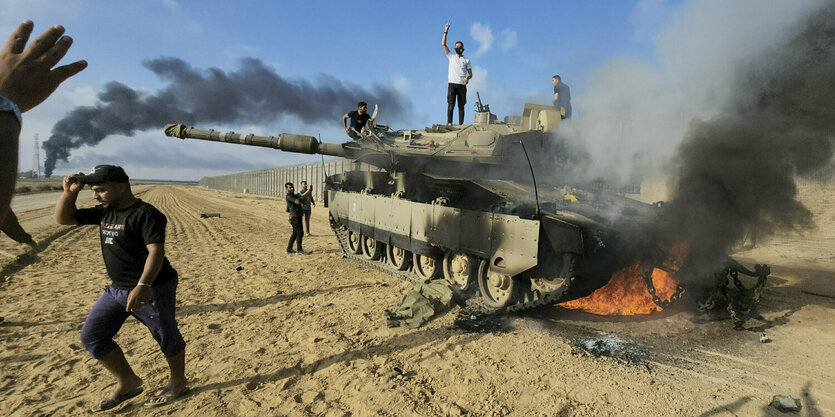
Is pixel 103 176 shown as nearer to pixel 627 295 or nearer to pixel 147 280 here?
pixel 147 280

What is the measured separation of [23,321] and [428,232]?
5451 mm

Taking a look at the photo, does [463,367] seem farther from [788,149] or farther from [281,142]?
[281,142]

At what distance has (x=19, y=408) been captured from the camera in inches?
131

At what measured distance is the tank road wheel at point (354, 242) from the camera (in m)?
10.4

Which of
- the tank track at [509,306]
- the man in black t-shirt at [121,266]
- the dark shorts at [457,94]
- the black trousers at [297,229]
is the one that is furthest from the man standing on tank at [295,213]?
the man in black t-shirt at [121,266]

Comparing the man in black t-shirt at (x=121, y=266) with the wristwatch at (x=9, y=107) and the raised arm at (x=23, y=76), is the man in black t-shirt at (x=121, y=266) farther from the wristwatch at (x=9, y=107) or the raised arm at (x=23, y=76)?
the wristwatch at (x=9, y=107)

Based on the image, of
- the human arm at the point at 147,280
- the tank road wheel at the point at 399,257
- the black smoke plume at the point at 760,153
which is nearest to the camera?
the human arm at the point at 147,280

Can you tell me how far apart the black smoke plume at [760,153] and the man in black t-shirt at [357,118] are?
5846 mm

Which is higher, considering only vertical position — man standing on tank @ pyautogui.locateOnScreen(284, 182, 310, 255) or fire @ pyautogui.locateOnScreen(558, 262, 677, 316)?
man standing on tank @ pyautogui.locateOnScreen(284, 182, 310, 255)

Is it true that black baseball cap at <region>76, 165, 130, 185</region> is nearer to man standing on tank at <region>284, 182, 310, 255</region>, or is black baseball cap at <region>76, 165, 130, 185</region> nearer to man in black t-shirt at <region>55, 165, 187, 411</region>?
man in black t-shirt at <region>55, 165, 187, 411</region>

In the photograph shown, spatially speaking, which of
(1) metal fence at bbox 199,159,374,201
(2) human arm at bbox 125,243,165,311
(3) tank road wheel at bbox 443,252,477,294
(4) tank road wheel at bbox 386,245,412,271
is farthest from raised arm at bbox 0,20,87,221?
(1) metal fence at bbox 199,159,374,201

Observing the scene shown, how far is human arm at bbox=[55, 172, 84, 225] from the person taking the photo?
9.72ft

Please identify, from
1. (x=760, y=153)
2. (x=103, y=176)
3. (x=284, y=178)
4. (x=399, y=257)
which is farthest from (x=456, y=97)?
(x=284, y=178)

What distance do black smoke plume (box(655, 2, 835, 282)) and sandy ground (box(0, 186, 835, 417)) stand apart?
1.28 metres
